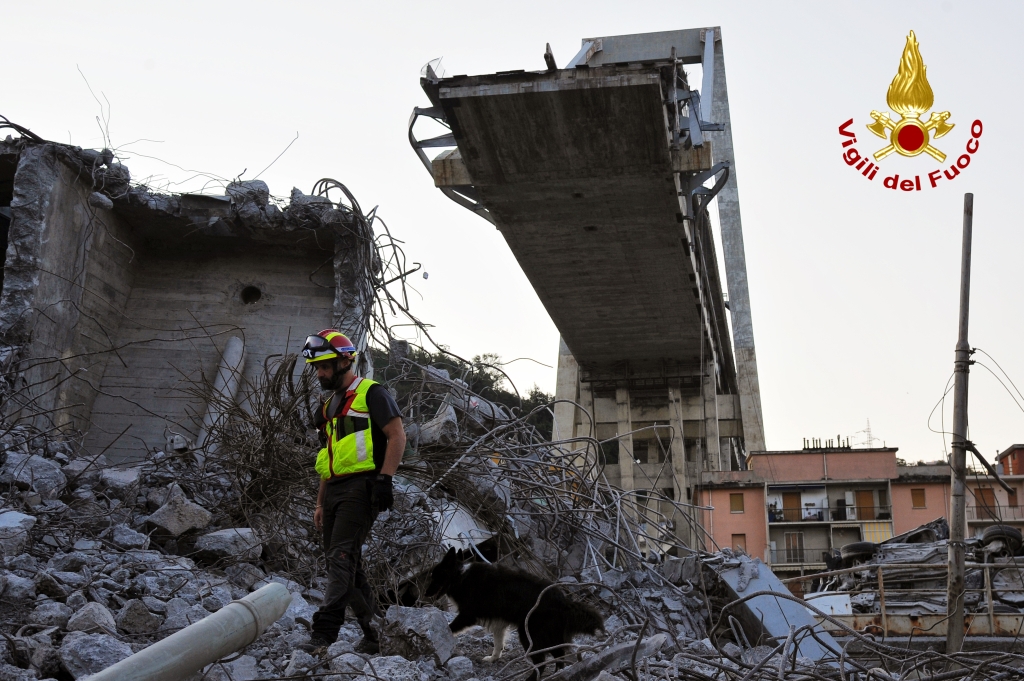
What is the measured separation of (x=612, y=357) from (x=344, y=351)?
17739 millimetres

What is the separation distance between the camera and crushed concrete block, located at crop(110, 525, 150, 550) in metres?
5.89

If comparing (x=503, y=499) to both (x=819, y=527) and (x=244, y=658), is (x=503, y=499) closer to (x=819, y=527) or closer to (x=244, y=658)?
(x=244, y=658)

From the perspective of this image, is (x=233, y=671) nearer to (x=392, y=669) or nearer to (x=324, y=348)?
(x=392, y=669)

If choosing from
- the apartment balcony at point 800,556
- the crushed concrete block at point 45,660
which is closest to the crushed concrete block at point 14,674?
the crushed concrete block at point 45,660

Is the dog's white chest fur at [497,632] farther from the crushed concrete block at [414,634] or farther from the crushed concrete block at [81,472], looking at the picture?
the crushed concrete block at [81,472]

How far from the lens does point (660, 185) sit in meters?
13.4

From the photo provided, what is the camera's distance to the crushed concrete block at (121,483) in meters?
6.94

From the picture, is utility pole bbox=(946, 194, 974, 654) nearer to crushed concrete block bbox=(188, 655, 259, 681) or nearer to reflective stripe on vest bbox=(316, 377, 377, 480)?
reflective stripe on vest bbox=(316, 377, 377, 480)

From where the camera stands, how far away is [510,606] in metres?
4.78

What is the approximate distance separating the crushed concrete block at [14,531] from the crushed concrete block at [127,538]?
509mm

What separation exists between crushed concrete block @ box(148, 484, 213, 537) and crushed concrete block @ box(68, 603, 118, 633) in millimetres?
2048

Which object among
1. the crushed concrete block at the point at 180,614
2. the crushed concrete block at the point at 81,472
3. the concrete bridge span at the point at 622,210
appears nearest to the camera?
the crushed concrete block at the point at 180,614

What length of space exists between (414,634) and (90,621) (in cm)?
144

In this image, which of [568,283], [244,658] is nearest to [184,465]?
[244,658]
